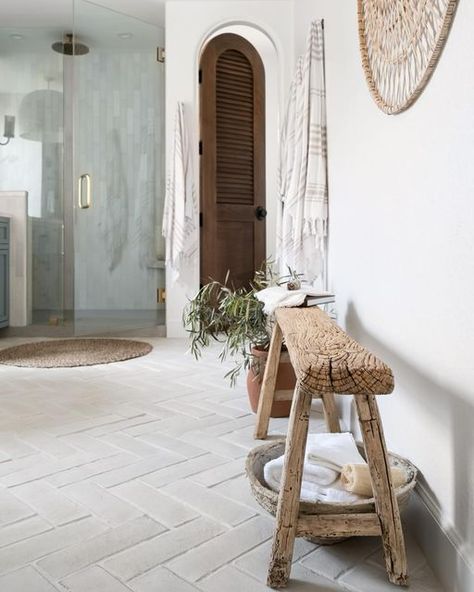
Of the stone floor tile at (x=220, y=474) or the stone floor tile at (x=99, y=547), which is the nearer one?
the stone floor tile at (x=99, y=547)

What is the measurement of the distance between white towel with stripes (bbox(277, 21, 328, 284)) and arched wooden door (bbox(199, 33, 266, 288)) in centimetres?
165

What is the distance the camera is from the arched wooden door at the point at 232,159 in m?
4.37

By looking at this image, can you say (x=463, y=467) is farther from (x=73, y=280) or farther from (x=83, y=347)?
(x=73, y=280)

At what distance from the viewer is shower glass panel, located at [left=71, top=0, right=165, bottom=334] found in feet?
14.8

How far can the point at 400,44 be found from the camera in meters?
1.45

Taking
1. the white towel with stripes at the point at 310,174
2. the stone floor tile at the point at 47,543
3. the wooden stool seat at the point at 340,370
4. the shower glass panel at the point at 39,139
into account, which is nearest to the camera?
the wooden stool seat at the point at 340,370

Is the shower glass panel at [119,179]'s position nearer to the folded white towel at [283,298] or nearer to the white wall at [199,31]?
the white wall at [199,31]

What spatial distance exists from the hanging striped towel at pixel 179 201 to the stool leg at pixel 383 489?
312 centimetres

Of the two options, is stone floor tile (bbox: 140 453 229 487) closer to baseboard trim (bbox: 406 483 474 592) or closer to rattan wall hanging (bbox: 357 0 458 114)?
baseboard trim (bbox: 406 483 474 592)

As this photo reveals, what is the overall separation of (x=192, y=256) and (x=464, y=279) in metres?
3.33

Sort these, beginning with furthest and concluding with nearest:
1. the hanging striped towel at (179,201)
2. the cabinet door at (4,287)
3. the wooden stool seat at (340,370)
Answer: the cabinet door at (4,287)
the hanging striped towel at (179,201)
the wooden stool seat at (340,370)

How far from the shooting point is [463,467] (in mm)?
1074

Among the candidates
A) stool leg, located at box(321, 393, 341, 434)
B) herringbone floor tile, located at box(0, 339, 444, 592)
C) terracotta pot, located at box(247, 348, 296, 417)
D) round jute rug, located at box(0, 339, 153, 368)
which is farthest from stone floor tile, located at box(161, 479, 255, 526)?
round jute rug, located at box(0, 339, 153, 368)

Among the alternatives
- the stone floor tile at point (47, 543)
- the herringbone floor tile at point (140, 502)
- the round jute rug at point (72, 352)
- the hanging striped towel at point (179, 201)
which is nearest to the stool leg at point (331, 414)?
the herringbone floor tile at point (140, 502)
